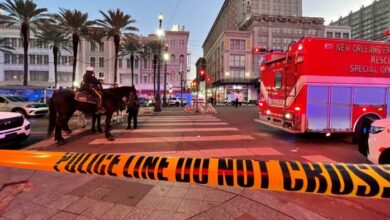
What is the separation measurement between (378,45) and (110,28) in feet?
116

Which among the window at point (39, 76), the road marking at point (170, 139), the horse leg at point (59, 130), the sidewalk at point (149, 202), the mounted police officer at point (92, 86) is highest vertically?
the window at point (39, 76)

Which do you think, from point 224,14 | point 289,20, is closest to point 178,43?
point 289,20

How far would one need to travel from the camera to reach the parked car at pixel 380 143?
4941mm

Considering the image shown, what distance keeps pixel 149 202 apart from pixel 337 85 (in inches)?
290

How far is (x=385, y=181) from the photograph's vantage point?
6.72 ft

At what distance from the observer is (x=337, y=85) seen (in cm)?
891

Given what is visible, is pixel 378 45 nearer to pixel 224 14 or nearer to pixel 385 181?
pixel 385 181

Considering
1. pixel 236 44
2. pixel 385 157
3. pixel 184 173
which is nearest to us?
pixel 184 173

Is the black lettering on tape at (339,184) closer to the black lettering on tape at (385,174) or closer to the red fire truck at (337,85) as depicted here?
the black lettering on tape at (385,174)

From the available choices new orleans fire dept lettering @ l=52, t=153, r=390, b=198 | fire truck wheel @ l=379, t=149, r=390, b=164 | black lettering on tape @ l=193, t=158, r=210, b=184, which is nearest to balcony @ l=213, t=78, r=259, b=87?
fire truck wheel @ l=379, t=149, r=390, b=164

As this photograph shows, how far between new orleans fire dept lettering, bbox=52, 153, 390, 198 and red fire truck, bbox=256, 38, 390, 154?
22.5ft

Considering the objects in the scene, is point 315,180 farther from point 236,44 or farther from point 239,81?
point 236,44

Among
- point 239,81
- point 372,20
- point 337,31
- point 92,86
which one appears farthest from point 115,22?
point 337,31

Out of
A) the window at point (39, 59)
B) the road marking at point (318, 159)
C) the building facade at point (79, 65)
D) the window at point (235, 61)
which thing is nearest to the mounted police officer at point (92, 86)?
the road marking at point (318, 159)
